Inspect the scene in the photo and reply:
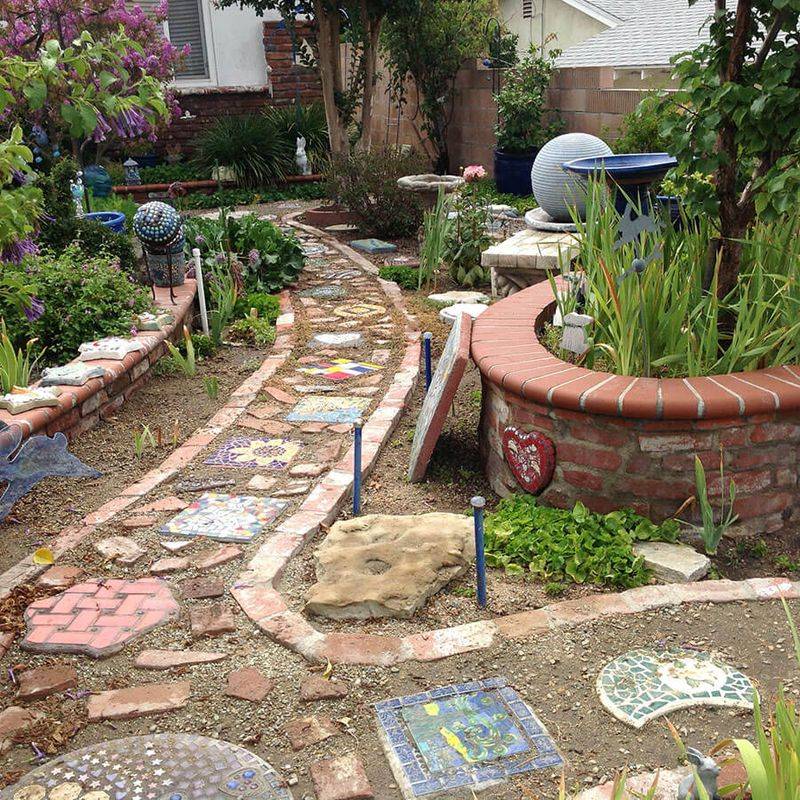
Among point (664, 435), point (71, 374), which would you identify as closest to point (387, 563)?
point (664, 435)

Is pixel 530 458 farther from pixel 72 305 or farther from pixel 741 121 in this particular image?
pixel 72 305

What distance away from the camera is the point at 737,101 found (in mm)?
3975

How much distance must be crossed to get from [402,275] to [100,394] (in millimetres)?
3648

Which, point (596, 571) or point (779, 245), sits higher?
point (779, 245)

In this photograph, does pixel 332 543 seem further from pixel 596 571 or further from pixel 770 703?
pixel 770 703

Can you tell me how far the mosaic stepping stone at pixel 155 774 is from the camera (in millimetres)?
2479

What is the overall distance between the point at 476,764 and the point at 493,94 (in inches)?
431

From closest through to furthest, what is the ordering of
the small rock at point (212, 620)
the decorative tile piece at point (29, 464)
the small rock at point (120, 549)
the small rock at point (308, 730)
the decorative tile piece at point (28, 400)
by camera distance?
the small rock at point (308, 730), the small rock at point (212, 620), the small rock at point (120, 549), the decorative tile piece at point (29, 464), the decorative tile piece at point (28, 400)

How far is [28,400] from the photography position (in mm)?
4695

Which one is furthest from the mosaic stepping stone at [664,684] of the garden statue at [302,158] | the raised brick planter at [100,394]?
the garden statue at [302,158]

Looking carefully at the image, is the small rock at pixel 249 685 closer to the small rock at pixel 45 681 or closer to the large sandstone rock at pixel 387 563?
the large sandstone rock at pixel 387 563

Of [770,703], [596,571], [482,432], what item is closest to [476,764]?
[770,703]

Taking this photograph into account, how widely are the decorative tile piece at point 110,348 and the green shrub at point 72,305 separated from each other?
0.15 m

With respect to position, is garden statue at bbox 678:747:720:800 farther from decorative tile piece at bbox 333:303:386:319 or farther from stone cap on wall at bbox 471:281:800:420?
decorative tile piece at bbox 333:303:386:319
